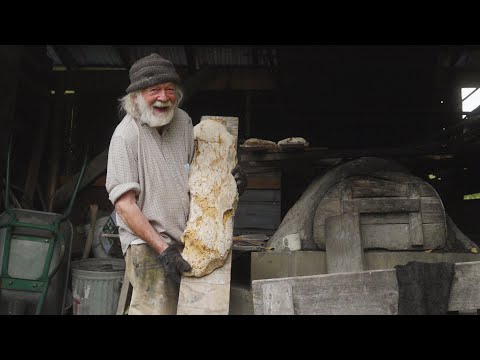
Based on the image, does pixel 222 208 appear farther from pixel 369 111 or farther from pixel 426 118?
pixel 426 118

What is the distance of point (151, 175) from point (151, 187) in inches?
2.7

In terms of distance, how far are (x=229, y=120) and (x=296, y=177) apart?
12.3 ft

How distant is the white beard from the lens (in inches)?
98.2

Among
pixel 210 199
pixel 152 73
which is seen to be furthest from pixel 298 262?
pixel 152 73

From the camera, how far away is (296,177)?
659cm

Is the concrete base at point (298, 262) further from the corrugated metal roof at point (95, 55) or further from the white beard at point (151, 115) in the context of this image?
the corrugated metal roof at point (95, 55)

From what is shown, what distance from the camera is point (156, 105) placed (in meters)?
2.50

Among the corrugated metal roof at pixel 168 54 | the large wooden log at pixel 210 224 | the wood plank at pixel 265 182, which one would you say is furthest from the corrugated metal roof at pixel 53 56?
the large wooden log at pixel 210 224

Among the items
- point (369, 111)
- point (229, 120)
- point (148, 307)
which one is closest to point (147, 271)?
point (148, 307)

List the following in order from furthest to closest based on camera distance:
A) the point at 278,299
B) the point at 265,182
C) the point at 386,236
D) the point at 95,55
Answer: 1. the point at 265,182
2. the point at 95,55
3. the point at 386,236
4. the point at 278,299

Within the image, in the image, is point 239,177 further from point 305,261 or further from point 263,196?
point 263,196

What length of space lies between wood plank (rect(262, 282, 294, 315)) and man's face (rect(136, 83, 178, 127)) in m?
1.17

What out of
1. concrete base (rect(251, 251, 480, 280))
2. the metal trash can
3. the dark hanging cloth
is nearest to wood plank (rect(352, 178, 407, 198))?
concrete base (rect(251, 251, 480, 280))
